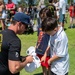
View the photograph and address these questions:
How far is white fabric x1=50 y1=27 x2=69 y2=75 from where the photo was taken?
367cm

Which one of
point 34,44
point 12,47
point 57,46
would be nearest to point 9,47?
point 12,47

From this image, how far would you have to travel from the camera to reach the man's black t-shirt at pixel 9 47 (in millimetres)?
2988

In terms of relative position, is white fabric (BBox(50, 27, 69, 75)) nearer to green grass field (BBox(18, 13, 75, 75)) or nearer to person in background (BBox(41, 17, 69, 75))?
person in background (BBox(41, 17, 69, 75))

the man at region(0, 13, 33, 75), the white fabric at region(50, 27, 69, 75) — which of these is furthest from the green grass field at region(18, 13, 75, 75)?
the man at region(0, 13, 33, 75)

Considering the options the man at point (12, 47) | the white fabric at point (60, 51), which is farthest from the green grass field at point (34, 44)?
the man at point (12, 47)

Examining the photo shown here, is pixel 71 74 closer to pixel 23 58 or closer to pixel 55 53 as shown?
pixel 55 53

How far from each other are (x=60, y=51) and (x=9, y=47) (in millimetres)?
927

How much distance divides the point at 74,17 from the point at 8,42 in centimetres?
1273

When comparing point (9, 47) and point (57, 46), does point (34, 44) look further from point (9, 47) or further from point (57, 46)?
point (9, 47)

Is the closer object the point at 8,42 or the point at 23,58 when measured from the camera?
the point at 8,42

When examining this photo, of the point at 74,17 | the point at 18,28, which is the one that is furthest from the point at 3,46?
the point at 74,17

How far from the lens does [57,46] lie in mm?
3688

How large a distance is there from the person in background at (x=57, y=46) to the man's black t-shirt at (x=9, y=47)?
642 mm

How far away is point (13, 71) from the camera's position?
119 inches
